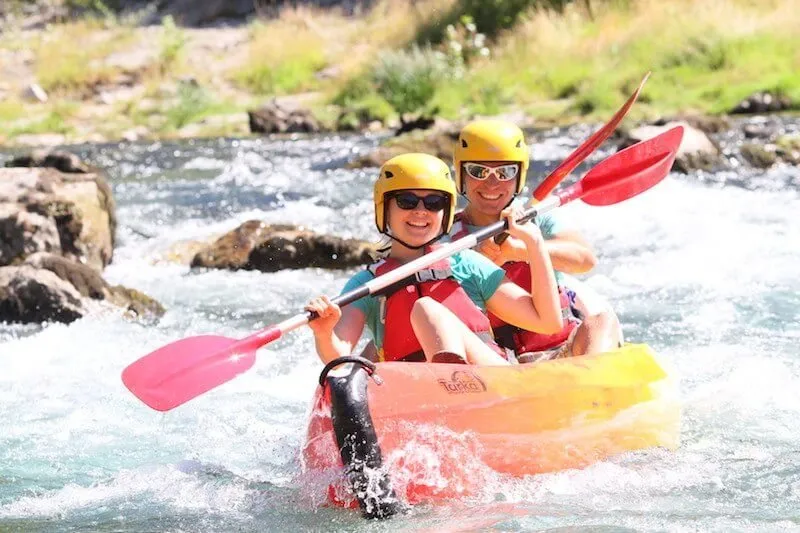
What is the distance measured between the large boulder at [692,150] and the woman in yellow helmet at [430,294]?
6.85m

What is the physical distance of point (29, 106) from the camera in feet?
63.4

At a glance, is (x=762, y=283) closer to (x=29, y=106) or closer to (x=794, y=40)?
(x=794, y=40)

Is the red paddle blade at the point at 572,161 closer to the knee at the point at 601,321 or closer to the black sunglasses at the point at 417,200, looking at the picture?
the knee at the point at 601,321

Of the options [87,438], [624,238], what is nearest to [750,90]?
[624,238]

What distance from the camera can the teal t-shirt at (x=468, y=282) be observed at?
404 cm

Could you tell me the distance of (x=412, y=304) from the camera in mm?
3945

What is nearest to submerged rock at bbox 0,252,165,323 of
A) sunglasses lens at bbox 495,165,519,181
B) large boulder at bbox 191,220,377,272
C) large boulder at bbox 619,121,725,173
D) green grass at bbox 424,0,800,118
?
large boulder at bbox 191,220,377,272

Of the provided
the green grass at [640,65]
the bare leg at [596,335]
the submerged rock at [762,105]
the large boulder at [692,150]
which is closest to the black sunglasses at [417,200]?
the bare leg at [596,335]

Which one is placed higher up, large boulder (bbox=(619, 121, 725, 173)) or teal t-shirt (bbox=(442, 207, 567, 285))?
teal t-shirt (bbox=(442, 207, 567, 285))

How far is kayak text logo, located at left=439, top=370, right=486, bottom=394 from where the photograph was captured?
3580 millimetres

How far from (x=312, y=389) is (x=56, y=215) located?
2.80 m

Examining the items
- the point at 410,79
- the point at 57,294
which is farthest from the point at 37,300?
the point at 410,79

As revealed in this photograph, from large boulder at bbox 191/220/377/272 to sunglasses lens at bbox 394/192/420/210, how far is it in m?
4.01

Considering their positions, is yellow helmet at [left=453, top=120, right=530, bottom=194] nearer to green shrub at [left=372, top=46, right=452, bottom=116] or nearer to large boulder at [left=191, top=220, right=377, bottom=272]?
large boulder at [left=191, top=220, right=377, bottom=272]
